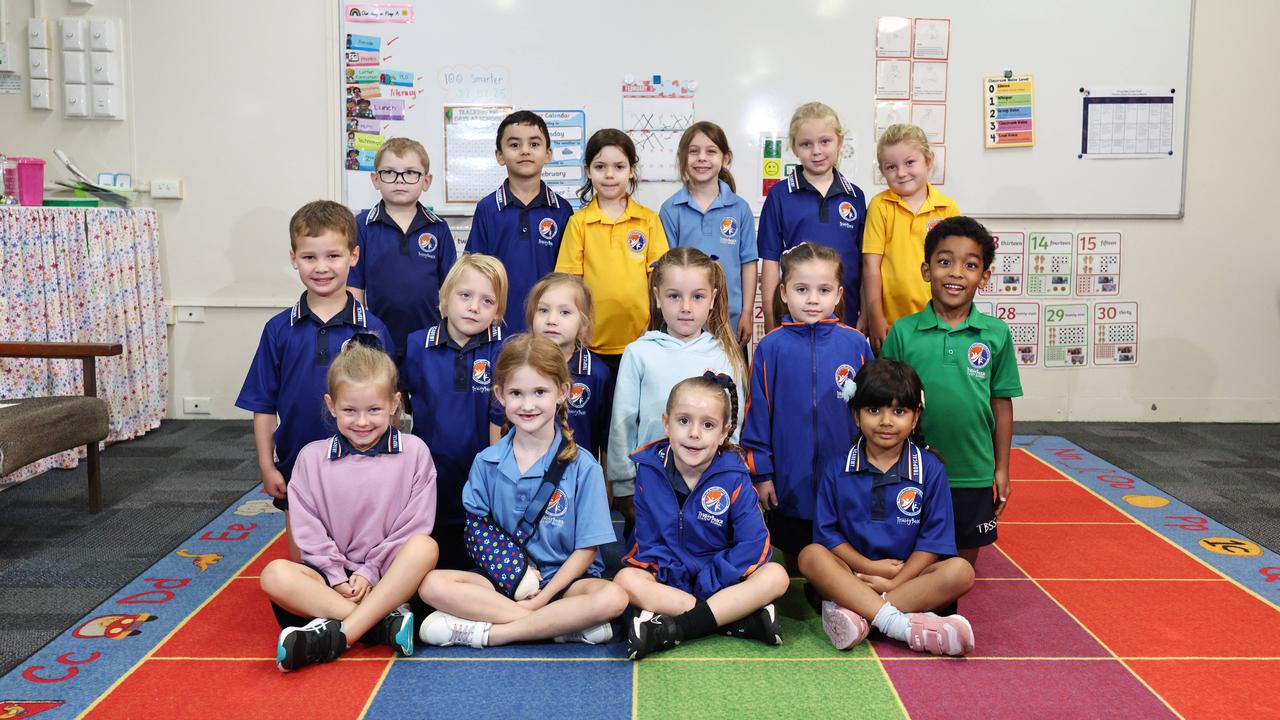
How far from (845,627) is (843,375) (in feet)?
2.25

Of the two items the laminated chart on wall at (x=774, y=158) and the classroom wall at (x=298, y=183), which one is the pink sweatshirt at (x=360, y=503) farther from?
the laminated chart on wall at (x=774, y=158)

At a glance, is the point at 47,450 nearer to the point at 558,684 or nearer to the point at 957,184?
the point at 558,684

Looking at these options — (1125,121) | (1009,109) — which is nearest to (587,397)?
(1009,109)

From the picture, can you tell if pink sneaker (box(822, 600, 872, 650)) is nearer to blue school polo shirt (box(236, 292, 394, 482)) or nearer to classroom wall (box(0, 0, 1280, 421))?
blue school polo shirt (box(236, 292, 394, 482))

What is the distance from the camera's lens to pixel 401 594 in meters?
2.19

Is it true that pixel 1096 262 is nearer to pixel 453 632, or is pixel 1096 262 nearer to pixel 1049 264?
pixel 1049 264

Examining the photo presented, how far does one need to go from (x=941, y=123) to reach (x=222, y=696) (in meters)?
3.91

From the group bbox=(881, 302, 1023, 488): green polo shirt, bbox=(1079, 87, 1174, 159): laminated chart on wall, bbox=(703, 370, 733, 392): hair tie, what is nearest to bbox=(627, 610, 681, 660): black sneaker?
bbox=(703, 370, 733, 392): hair tie

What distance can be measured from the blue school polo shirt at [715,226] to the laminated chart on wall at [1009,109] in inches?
77.5

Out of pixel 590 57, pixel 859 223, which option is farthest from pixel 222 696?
pixel 590 57

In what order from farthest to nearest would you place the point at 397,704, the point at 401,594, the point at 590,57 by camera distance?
the point at 590,57
the point at 401,594
the point at 397,704

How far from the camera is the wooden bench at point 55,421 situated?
2832 mm

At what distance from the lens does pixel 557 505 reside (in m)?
2.28

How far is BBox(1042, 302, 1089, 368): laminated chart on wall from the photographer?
4.77 m
